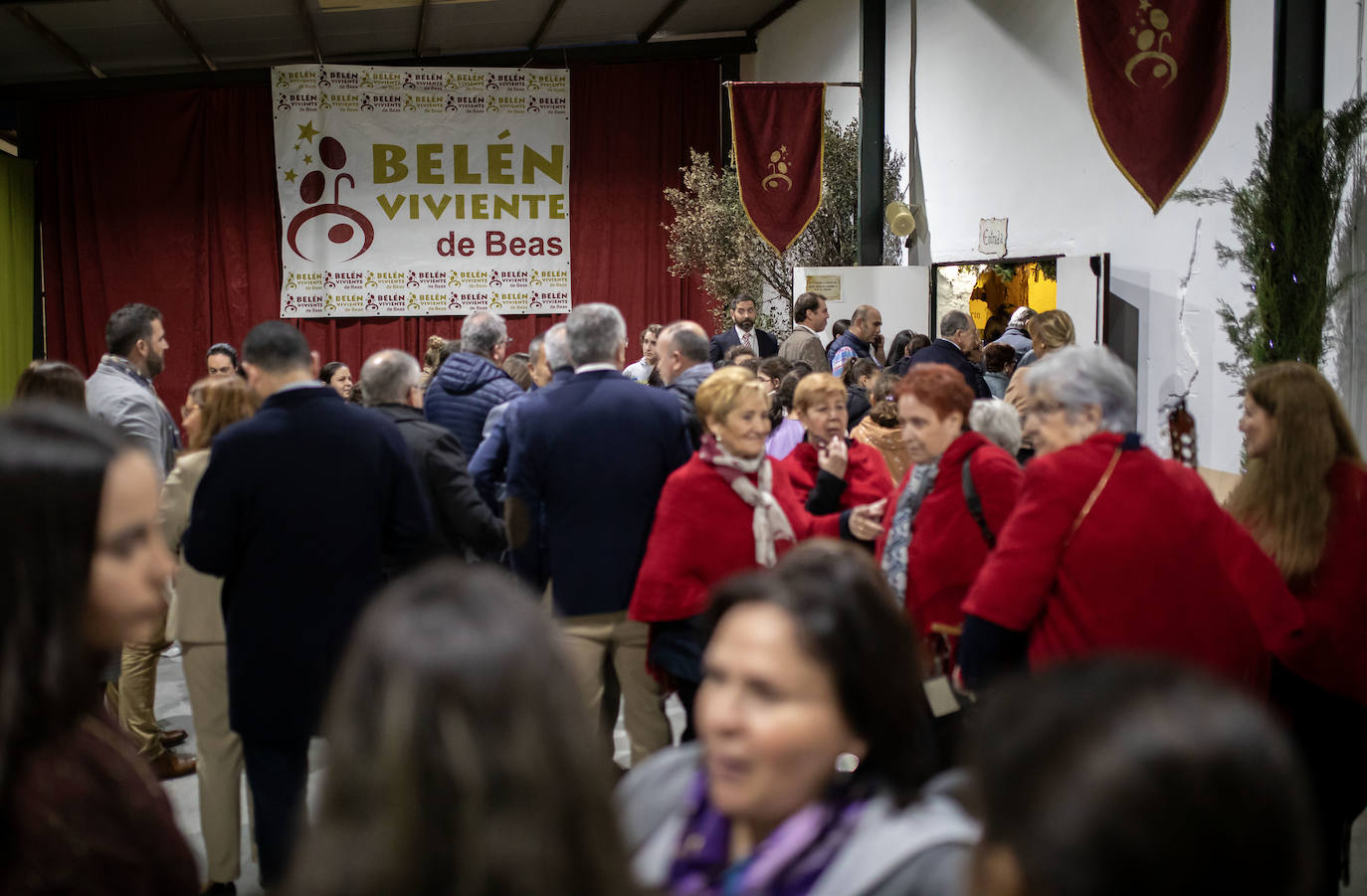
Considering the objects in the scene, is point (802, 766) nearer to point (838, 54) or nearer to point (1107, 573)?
point (1107, 573)

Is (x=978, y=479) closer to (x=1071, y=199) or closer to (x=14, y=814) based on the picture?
(x=14, y=814)

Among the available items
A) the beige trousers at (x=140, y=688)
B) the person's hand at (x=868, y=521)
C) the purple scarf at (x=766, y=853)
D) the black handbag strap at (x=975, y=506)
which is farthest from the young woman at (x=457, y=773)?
the beige trousers at (x=140, y=688)

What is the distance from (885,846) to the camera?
133 centimetres

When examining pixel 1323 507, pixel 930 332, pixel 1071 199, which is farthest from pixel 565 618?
pixel 930 332

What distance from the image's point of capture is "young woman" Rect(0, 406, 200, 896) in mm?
1143

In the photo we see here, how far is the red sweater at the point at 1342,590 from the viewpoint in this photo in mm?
2953

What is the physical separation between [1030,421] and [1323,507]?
0.77 m

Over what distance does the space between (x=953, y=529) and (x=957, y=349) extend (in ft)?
14.7

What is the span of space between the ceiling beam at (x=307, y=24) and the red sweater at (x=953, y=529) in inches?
367

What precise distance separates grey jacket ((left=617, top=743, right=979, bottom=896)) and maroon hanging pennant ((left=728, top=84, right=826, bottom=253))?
892 cm

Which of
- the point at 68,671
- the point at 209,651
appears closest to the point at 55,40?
the point at 209,651

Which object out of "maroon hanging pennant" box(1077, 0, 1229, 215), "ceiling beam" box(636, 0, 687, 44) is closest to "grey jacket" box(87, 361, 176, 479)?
"maroon hanging pennant" box(1077, 0, 1229, 215)

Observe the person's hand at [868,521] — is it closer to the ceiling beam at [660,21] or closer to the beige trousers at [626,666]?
the beige trousers at [626,666]

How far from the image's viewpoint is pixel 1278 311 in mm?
5895
